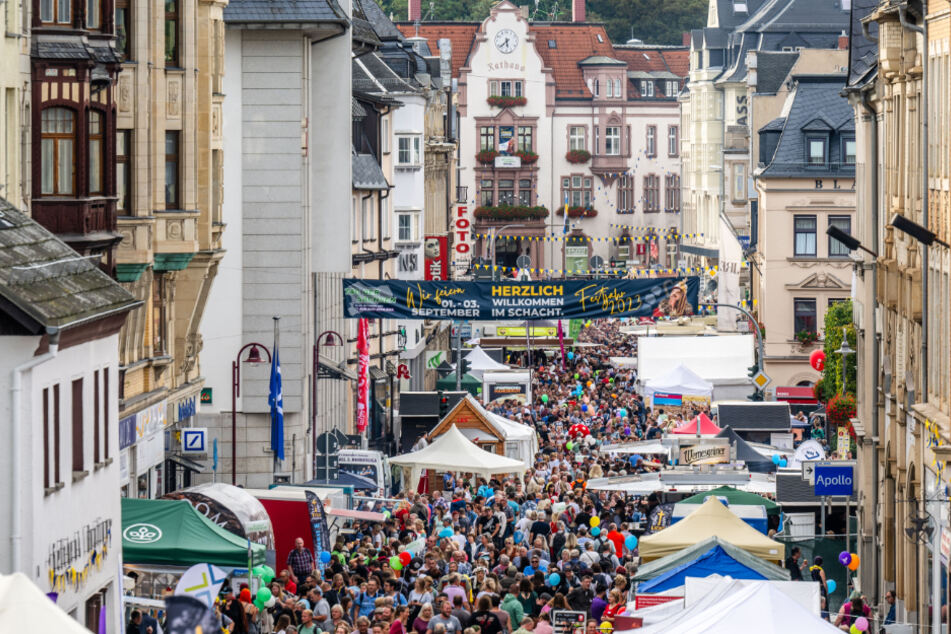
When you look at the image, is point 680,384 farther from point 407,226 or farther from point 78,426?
point 78,426

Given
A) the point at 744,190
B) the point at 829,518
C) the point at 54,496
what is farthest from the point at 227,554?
the point at 744,190

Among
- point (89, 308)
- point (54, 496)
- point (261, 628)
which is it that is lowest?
point (261, 628)

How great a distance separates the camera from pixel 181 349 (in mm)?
32250

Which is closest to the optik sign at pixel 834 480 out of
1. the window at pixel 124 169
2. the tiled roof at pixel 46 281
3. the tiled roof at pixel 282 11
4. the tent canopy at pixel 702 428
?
the window at pixel 124 169

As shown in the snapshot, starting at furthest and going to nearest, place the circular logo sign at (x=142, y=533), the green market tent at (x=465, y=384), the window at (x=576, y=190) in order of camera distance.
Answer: the window at (x=576, y=190) < the green market tent at (x=465, y=384) < the circular logo sign at (x=142, y=533)

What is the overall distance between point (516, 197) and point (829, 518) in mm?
89986

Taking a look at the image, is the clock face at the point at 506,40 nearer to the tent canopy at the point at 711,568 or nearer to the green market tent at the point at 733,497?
the green market tent at the point at 733,497

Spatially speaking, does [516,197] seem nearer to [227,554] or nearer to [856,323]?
[856,323]

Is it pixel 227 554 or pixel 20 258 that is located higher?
pixel 20 258

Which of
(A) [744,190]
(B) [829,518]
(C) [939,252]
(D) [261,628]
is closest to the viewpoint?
(D) [261,628]

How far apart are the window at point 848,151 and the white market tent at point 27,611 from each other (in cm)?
5004

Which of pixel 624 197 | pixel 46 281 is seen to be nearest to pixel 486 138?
pixel 624 197

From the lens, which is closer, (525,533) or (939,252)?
(939,252)

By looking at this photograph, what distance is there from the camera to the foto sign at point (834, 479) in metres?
28.9
